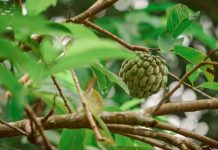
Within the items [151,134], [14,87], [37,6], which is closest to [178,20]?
[151,134]

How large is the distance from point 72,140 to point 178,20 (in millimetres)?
403

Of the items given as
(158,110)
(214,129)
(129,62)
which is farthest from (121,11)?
(158,110)

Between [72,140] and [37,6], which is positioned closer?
[37,6]

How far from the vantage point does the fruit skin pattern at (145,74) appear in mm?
1426

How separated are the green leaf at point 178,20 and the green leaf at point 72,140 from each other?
0.35 metres

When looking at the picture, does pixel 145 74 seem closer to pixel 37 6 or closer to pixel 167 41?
pixel 167 41

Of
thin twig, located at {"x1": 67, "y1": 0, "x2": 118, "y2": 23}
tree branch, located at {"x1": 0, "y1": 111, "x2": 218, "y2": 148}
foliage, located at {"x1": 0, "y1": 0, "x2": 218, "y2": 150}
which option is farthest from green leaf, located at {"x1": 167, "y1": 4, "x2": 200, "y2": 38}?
tree branch, located at {"x1": 0, "y1": 111, "x2": 218, "y2": 148}

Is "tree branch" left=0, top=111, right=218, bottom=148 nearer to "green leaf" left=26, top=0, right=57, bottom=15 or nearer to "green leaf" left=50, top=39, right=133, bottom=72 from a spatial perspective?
"green leaf" left=26, top=0, right=57, bottom=15

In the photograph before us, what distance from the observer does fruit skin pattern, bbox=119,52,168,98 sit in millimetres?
1426

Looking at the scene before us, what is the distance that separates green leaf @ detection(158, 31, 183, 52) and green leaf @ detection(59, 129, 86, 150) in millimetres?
323

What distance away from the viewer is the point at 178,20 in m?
1.24

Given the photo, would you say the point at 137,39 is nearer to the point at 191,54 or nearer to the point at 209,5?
the point at 191,54

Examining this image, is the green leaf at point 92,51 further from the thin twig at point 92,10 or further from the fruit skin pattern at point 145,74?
the fruit skin pattern at point 145,74

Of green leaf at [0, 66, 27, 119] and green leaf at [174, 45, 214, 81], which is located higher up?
green leaf at [0, 66, 27, 119]
